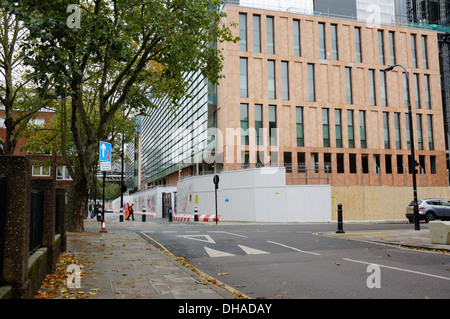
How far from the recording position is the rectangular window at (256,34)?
38750 mm

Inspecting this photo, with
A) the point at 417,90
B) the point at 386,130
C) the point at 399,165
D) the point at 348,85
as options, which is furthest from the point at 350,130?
the point at 417,90

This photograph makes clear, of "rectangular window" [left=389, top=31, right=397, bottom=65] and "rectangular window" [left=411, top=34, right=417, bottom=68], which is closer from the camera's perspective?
"rectangular window" [left=389, top=31, right=397, bottom=65]

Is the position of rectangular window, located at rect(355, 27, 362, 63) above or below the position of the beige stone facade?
above

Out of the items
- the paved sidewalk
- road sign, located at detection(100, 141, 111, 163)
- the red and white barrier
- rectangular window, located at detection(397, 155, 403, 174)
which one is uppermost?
rectangular window, located at detection(397, 155, 403, 174)

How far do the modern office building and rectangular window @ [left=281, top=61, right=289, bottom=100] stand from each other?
0.33 feet

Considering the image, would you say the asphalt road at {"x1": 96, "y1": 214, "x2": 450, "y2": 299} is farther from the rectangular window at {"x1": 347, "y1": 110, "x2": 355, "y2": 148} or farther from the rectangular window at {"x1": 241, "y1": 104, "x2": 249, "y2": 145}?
the rectangular window at {"x1": 347, "y1": 110, "x2": 355, "y2": 148}

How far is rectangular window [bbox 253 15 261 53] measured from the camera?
127 feet

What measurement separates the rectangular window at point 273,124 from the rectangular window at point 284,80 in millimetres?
1679

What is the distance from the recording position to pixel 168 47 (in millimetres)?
14859

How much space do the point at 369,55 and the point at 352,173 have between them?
1307 centimetres

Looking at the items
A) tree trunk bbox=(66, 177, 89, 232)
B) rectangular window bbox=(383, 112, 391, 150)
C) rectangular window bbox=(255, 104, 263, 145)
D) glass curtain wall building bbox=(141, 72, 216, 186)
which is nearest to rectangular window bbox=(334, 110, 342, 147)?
rectangular window bbox=(383, 112, 391, 150)
